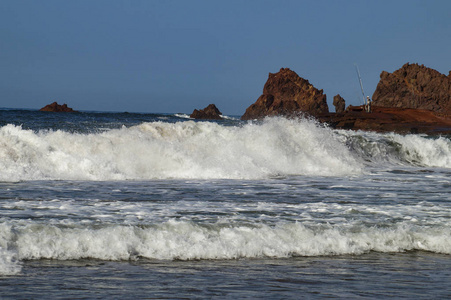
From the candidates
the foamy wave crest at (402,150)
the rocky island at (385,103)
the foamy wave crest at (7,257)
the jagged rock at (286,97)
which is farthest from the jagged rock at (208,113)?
the foamy wave crest at (7,257)

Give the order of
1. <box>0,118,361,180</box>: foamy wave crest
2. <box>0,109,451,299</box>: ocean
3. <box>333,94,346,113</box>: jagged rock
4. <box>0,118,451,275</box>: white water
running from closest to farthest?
1. <box>0,109,451,299</box>: ocean
2. <box>0,118,451,275</box>: white water
3. <box>0,118,361,180</box>: foamy wave crest
4. <box>333,94,346,113</box>: jagged rock

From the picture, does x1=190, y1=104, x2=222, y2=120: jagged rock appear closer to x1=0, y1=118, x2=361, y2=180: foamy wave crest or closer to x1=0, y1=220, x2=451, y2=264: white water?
x1=0, y1=118, x2=361, y2=180: foamy wave crest

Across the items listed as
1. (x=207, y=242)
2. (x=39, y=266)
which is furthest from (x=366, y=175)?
(x=39, y=266)

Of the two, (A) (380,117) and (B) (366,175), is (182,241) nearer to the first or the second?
(B) (366,175)

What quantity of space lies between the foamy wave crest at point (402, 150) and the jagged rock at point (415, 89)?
144ft

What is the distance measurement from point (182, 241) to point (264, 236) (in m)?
1.05

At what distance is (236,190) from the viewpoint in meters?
11.8

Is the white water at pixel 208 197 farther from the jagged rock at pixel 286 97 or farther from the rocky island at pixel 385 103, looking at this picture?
the jagged rock at pixel 286 97

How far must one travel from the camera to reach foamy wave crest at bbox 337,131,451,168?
23.1 metres

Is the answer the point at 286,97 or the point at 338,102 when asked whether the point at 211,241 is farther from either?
the point at 286,97

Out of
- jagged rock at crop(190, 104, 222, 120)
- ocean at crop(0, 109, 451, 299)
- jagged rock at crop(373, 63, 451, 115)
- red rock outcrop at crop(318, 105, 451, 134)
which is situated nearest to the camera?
ocean at crop(0, 109, 451, 299)

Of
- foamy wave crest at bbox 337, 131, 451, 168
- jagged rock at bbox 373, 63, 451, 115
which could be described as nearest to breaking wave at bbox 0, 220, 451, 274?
foamy wave crest at bbox 337, 131, 451, 168

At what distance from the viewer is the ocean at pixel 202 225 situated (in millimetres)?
5258

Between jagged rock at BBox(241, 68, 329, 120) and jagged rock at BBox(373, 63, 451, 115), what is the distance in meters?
17.3
